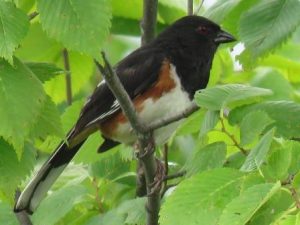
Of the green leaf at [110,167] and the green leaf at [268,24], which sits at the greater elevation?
the green leaf at [268,24]

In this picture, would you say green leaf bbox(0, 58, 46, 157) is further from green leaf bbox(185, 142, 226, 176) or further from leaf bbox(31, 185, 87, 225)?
leaf bbox(31, 185, 87, 225)

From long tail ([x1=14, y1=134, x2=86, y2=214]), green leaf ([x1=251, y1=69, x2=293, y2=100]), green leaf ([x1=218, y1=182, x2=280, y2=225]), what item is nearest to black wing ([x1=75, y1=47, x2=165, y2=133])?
long tail ([x1=14, y1=134, x2=86, y2=214])

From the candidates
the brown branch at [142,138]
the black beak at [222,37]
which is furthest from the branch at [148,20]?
the brown branch at [142,138]

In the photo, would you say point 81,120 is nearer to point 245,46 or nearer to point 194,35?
point 194,35

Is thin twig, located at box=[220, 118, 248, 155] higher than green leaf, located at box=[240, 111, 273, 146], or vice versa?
green leaf, located at box=[240, 111, 273, 146]

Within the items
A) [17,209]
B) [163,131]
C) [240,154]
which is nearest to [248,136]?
[240,154]

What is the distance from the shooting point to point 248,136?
2.45 meters

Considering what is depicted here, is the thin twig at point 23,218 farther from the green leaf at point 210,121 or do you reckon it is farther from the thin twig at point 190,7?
the thin twig at point 190,7

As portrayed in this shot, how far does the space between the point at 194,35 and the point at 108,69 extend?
1.75m

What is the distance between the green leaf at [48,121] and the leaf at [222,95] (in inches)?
15.1

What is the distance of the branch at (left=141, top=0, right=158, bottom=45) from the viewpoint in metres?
3.45

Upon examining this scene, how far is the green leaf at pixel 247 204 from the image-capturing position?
1.89m

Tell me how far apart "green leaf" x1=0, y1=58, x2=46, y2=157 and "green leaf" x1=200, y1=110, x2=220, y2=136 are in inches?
19.0

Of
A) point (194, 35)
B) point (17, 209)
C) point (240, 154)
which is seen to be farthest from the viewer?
point (194, 35)
